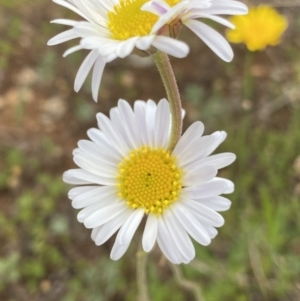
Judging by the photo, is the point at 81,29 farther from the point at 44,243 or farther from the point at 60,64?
the point at 60,64

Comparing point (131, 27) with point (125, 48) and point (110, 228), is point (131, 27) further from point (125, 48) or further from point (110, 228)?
point (110, 228)

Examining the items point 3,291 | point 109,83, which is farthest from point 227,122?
point 3,291

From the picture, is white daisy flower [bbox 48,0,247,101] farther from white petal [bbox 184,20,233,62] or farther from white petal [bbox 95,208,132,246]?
white petal [bbox 95,208,132,246]

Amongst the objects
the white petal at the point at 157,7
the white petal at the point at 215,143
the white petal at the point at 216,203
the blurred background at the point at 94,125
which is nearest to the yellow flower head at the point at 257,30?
the blurred background at the point at 94,125

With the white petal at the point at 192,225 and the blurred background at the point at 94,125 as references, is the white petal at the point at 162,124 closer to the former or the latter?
the white petal at the point at 192,225

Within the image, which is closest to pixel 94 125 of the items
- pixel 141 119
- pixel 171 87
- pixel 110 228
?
pixel 141 119

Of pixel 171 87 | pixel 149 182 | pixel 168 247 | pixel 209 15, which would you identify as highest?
pixel 209 15
